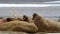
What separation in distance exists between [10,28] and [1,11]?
0.72 m

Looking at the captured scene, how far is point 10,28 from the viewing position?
751 millimetres

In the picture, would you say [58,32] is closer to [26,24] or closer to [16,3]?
[26,24]

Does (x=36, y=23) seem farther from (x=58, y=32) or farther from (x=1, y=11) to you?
(x=1, y=11)

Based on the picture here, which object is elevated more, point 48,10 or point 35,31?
point 48,10

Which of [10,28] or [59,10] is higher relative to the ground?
[59,10]

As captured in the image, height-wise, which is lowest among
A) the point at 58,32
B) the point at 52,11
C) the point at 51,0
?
the point at 58,32

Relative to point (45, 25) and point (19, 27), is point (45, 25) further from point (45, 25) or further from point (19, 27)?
point (19, 27)

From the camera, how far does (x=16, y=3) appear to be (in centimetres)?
139

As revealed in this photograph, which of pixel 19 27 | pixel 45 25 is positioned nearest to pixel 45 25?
pixel 45 25

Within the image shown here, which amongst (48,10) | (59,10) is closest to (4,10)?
(48,10)

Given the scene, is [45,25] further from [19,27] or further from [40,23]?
[19,27]

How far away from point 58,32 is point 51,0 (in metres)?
0.62

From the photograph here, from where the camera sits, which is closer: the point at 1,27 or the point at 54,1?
the point at 1,27

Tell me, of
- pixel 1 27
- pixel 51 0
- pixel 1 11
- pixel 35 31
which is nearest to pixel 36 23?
pixel 35 31
